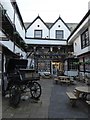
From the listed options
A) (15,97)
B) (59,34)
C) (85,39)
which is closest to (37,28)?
(59,34)

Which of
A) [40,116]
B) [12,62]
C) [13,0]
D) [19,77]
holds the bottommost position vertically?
[40,116]

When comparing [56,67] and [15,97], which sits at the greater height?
[56,67]

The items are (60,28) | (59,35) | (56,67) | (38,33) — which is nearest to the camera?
(56,67)

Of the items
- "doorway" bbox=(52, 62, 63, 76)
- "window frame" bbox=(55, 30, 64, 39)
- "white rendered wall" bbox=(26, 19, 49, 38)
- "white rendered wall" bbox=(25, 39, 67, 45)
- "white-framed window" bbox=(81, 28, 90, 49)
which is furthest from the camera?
"window frame" bbox=(55, 30, 64, 39)

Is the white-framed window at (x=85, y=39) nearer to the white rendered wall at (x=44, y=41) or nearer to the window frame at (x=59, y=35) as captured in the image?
the white rendered wall at (x=44, y=41)

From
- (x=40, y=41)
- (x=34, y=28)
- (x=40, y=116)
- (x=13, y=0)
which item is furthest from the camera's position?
(x=34, y=28)

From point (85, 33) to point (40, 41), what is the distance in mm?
8784

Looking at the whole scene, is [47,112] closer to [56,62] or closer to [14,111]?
[14,111]

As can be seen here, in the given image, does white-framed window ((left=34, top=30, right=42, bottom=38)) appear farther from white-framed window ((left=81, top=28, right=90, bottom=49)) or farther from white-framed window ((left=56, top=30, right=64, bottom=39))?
white-framed window ((left=81, top=28, right=90, bottom=49))

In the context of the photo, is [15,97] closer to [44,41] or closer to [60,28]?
[44,41]

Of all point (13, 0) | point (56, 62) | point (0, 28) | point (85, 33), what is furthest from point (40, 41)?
point (0, 28)

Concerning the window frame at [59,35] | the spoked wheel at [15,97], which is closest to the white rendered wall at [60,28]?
the window frame at [59,35]

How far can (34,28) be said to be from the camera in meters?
28.4

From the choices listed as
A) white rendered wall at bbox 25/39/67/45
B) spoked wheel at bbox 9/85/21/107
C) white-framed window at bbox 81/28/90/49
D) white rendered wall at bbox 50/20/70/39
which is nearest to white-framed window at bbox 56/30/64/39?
white rendered wall at bbox 50/20/70/39
